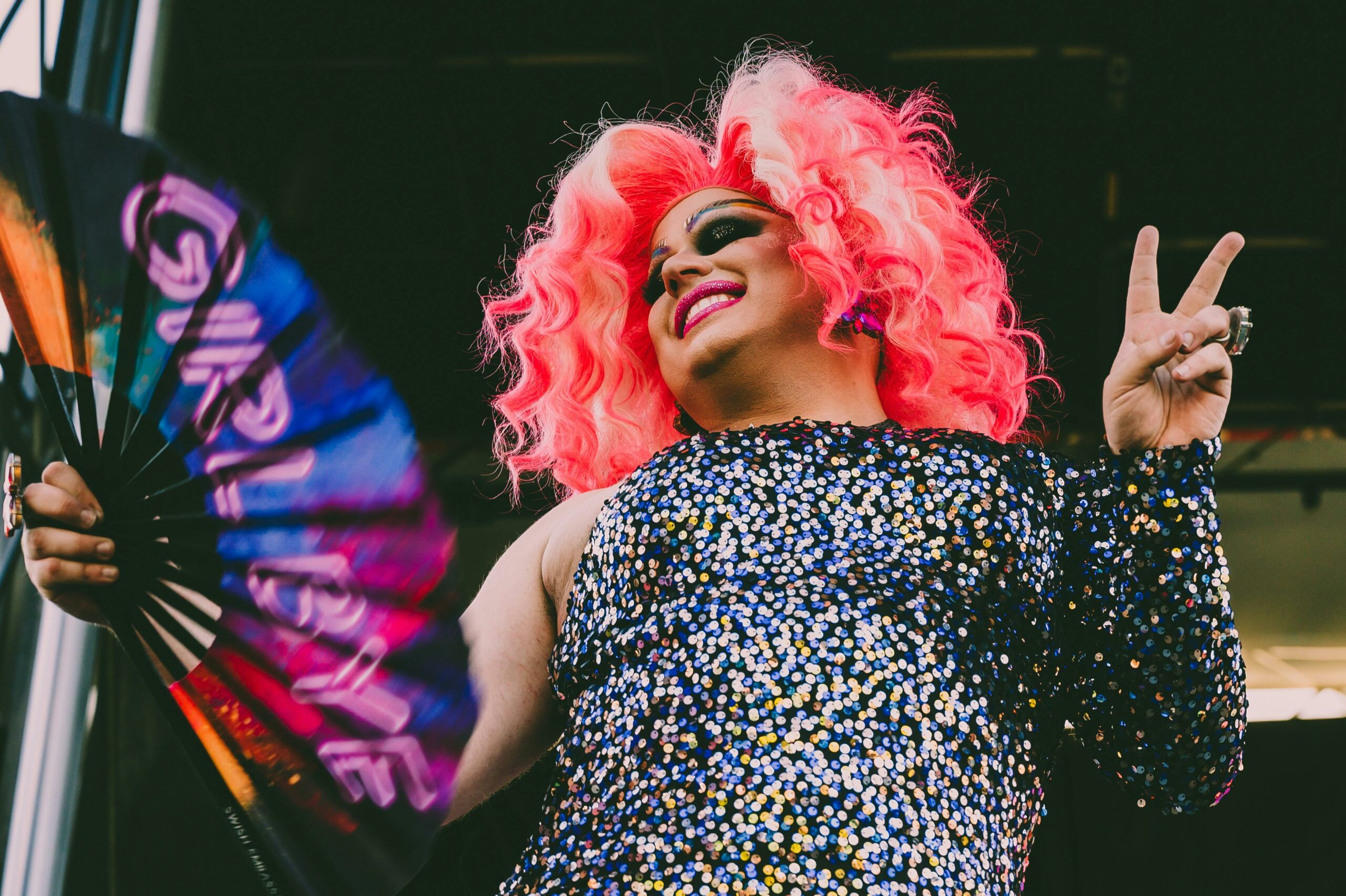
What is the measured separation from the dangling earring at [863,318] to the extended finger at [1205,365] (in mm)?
383

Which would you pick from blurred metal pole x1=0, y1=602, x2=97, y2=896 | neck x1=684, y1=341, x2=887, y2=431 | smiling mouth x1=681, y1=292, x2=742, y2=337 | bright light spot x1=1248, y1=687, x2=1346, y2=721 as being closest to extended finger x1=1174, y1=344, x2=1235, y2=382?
neck x1=684, y1=341, x2=887, y2=431

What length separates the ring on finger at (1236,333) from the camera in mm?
1054

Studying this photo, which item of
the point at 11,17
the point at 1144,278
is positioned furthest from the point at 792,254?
the point at 11,17

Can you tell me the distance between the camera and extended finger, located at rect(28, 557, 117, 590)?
39.4 inches

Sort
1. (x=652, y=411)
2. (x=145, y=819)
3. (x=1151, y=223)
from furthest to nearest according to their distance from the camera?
1. (x=1151, y=223)
2. (x=145, y=819)
3. (x=652, y=411)

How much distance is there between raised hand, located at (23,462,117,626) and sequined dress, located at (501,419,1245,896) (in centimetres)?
43

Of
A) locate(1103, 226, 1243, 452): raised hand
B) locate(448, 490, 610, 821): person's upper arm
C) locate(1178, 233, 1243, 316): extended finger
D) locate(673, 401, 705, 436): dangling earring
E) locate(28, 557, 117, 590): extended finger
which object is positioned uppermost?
locate(1178, 233, 1243, 316): extended finger

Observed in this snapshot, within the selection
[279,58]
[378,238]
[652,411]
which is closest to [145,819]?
[378,238]

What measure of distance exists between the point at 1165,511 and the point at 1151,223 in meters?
2.72

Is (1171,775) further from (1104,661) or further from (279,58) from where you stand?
(279,58)

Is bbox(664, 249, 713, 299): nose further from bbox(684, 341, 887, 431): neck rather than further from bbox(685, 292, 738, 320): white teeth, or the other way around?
bbox(684, 341, 887, 431): neck

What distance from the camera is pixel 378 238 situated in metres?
3.52

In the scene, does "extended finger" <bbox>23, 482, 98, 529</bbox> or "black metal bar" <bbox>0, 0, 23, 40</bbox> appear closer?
"extended finger" <bbox>23, 482, 98, 529</bbox>

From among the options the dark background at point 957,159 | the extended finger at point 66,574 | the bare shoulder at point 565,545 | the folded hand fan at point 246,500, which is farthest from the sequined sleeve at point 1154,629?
A: the dark background at point 957,159
